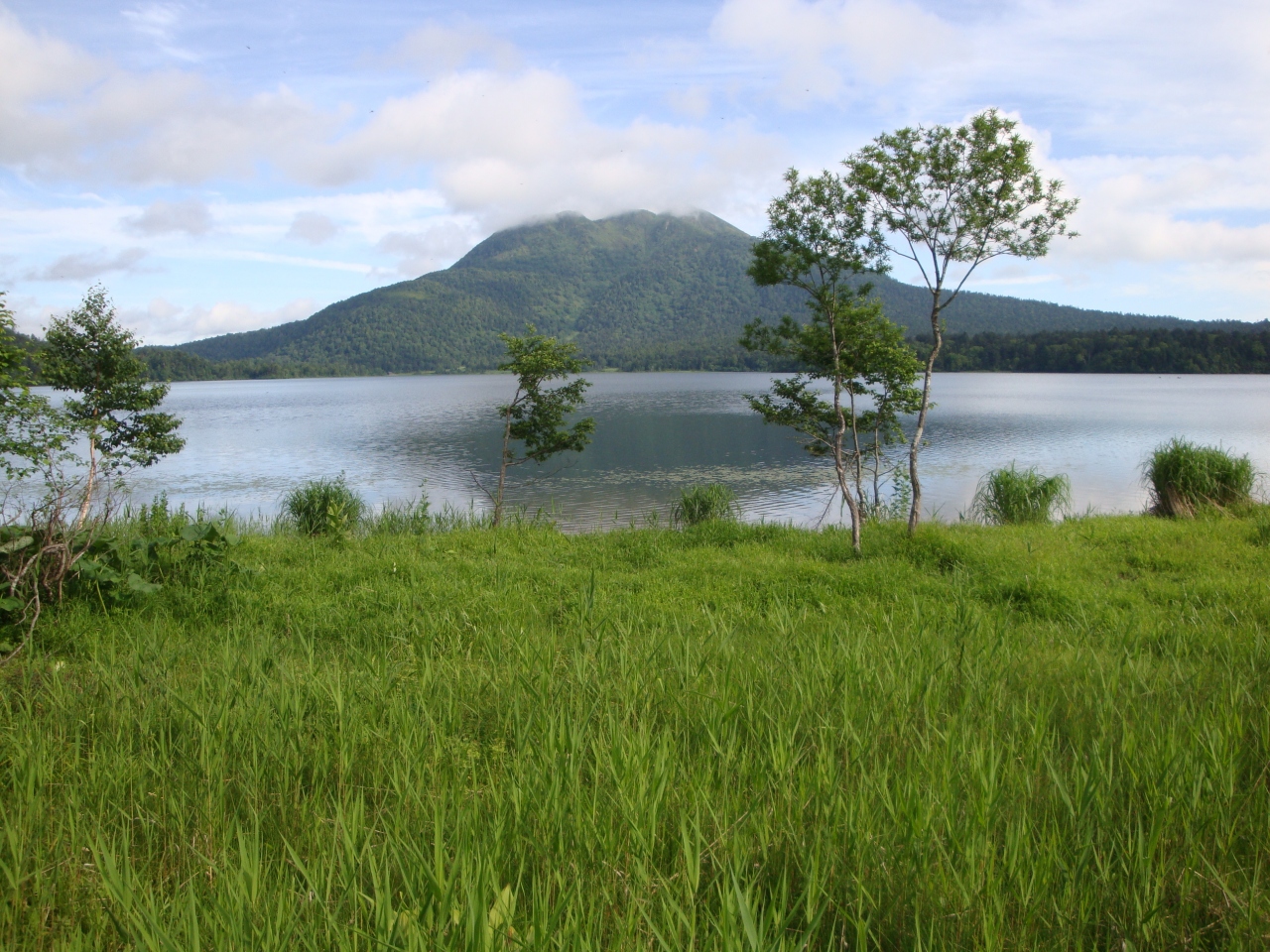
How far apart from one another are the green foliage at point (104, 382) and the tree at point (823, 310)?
9786mm

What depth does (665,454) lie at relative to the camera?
29.0 meters

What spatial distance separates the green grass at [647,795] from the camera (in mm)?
1660

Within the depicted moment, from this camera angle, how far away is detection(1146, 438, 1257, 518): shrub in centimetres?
1088

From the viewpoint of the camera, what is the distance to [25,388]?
8234 mm

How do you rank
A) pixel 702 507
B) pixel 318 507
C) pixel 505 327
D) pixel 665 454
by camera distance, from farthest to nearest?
pixel 505 327 → pixel 665 454 → pixel 702 507 → pixel 318 507

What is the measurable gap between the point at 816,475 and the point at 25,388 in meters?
19.8

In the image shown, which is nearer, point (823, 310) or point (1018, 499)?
point (823, 310)

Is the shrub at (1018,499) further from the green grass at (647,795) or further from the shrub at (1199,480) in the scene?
the green grass at (647,795)

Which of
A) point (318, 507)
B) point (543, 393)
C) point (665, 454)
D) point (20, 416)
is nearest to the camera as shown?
point (20, 416)

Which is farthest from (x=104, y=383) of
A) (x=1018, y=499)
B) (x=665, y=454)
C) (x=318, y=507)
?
(x=665, y=454)

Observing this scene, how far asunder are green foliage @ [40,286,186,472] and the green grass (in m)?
9.12

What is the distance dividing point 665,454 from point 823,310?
19.8m

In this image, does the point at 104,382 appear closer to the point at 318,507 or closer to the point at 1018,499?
the point at 318,507

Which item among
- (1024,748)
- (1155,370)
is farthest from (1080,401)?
(1024,748)
